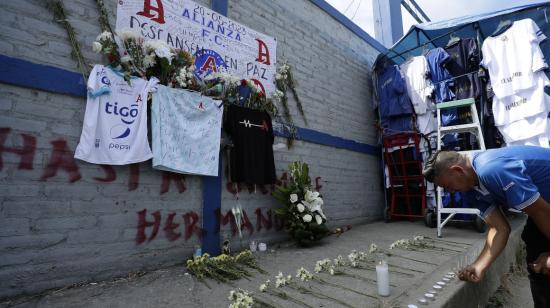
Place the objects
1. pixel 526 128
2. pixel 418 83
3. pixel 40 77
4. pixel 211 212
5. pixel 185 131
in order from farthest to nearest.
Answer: pixel 418 83 → pixel 526 128 → pixel 211 212 → pixel 185 131 → pixel 40 77

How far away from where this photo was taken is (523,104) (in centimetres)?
498

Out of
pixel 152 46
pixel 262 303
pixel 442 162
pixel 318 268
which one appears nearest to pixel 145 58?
pixel 152 46

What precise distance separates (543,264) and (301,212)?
2.76m

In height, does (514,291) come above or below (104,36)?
below

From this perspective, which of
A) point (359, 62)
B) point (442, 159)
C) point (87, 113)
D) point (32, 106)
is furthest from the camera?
point (359, 62)

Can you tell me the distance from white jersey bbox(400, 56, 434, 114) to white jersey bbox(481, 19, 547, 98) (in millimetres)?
1016

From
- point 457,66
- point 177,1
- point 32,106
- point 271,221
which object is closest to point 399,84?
point 457,66

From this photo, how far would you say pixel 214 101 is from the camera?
12.9 ft

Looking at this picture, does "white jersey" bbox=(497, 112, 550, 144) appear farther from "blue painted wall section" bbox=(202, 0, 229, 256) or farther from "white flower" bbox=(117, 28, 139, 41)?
"white flower" bbox=(117, 28, 139, 41)

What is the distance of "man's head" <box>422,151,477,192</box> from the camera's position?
6.39ft

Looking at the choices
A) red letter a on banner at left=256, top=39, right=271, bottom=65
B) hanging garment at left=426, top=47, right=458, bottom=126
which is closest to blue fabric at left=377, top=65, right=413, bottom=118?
hanging garment at left=426, top=47, right=458, bottom=126

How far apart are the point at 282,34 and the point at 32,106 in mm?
3867

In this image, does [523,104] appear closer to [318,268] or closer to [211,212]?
[318,268]

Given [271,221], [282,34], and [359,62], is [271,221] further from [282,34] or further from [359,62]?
[359,62]
